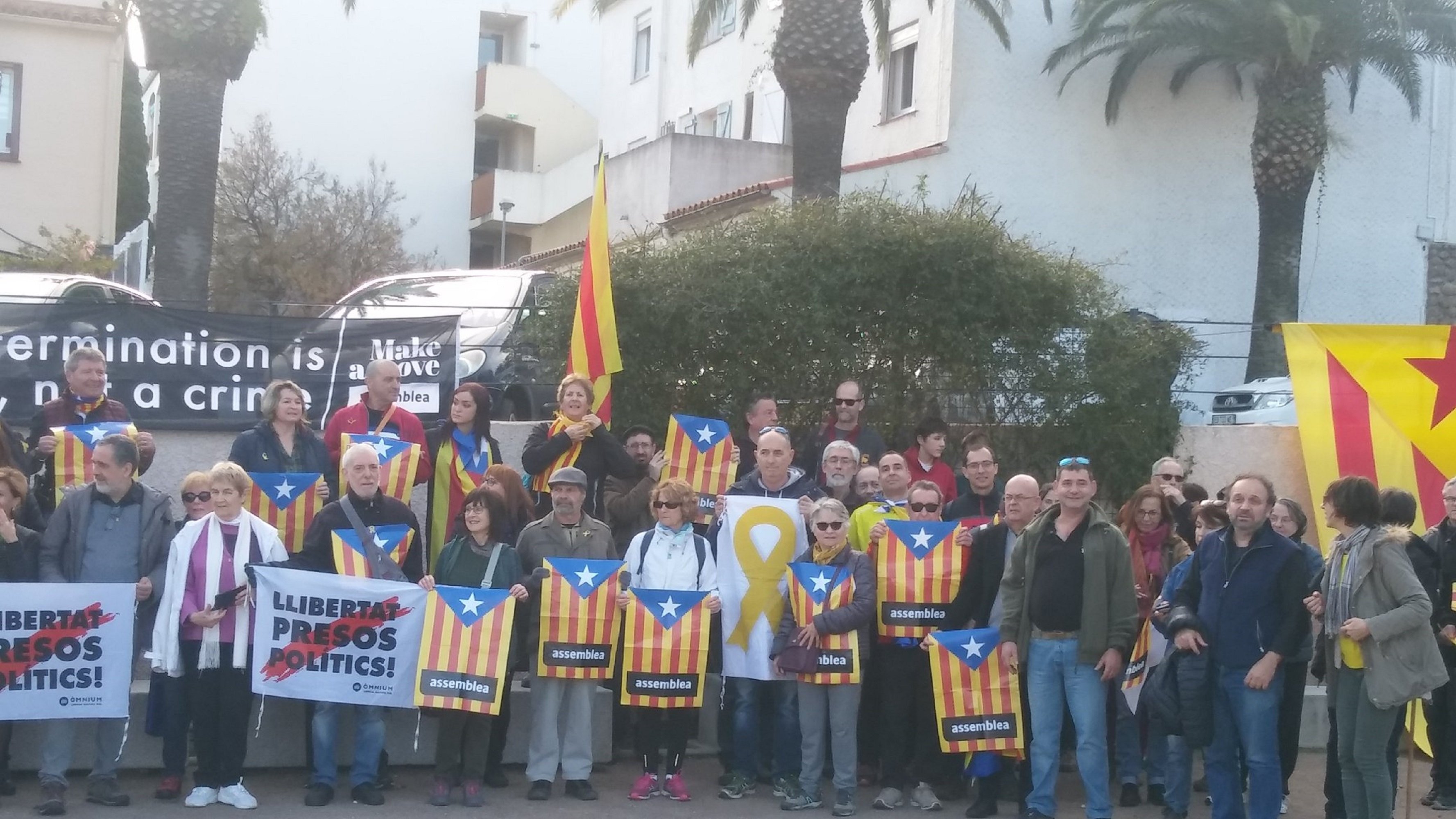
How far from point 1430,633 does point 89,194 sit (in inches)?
973

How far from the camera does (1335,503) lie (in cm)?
759

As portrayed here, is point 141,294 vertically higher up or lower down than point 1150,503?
higher up

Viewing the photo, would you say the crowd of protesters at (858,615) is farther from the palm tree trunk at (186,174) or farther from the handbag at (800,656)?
the palm tree trunk at (186,174)

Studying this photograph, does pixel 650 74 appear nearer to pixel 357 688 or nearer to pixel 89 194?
pixel 89 194

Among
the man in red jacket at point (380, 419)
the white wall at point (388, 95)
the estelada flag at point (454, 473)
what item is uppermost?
the white wall at point (388, 95)

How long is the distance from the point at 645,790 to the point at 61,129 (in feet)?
73.2

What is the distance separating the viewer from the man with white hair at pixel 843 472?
915cm

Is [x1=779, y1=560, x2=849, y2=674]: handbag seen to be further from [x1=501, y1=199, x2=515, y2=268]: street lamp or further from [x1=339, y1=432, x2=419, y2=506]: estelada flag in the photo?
[x1=501, y1=199, x2=515, y2=268]: street lamp

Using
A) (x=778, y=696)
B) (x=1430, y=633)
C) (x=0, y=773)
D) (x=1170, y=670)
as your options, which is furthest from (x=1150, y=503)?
(x=0, y=773)

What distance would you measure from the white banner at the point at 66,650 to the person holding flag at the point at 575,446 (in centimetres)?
255

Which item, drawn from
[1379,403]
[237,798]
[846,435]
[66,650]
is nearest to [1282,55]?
[1379,403]

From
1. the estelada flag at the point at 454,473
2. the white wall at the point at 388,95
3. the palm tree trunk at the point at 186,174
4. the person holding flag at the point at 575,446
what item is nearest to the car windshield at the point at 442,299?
the palm tree trunk at the point at 186,174

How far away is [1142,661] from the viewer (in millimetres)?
8805

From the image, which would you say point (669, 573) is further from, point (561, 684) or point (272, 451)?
point (272, 451)
